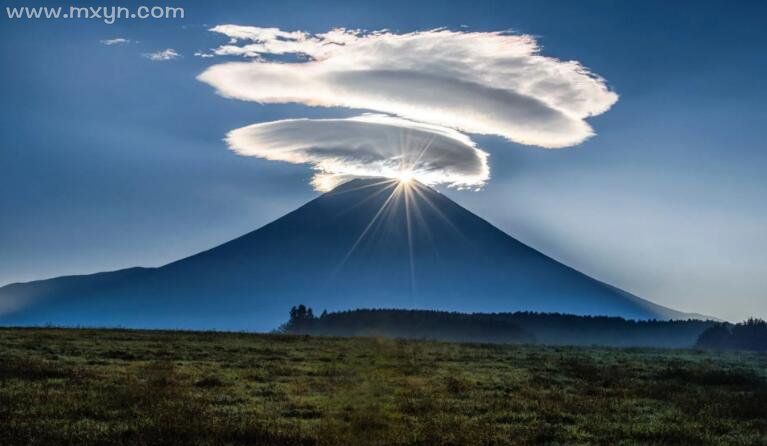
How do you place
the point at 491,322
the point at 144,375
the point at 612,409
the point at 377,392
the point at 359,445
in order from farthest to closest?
the point at 491,322, the point at 144,375, the point at 377,392, the point at 612,409, the point at 359,445

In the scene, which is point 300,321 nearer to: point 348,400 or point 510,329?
point 510,329

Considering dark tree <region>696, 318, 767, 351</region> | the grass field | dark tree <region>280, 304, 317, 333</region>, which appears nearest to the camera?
the grass field

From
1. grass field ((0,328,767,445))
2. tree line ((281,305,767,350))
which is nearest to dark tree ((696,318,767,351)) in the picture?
tree line ((281,305,767,350))

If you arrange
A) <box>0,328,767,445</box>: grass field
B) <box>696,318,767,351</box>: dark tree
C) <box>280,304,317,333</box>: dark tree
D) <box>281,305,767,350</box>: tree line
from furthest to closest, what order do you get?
<box>280,304,317,333</box>: dark tree < <box>281,305,767,350</box>: tree line < <box>696,318,767,351</box>: dark tree < <box>0,328,767,445</box>: grass field

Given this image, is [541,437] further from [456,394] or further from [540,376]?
[540,376]

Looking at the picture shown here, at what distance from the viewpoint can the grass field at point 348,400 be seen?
49.7ft

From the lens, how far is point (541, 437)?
16.1 meters

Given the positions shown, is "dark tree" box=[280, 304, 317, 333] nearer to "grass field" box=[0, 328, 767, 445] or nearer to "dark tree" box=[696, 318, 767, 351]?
"dark tree" box=[696, 318, 767, 351]

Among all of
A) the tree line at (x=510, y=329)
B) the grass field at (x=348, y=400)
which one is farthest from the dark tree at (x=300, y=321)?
the grass field at (x=348, y=400)

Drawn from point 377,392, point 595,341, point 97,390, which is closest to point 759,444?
point 377,392

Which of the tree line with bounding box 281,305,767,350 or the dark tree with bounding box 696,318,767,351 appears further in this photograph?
the tree line with bounding box 281,305,767,350

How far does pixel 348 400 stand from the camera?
20.5 metres

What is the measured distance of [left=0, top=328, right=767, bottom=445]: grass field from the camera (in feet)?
49.7

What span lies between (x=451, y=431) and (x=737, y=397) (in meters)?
14.7
